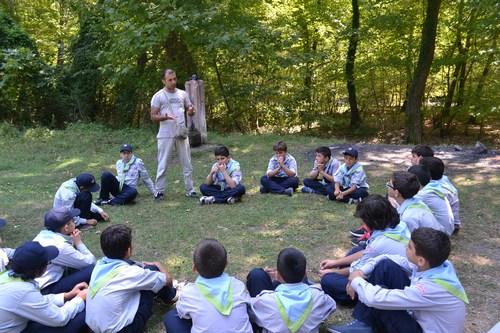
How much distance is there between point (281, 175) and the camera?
20.5 feet

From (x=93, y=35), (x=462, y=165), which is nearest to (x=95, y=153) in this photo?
(x=93, y=35)

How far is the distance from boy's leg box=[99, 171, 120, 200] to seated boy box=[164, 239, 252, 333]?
11.7 ft

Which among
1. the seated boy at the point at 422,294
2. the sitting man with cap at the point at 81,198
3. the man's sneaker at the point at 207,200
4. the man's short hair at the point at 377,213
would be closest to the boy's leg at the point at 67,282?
the sitting man with cap at the point at 81,198

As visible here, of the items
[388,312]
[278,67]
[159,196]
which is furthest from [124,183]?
[278,67]

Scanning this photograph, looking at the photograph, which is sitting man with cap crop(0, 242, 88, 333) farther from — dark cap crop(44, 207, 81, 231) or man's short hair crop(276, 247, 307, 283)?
man's short hair crop(276, 247, 307, 283)

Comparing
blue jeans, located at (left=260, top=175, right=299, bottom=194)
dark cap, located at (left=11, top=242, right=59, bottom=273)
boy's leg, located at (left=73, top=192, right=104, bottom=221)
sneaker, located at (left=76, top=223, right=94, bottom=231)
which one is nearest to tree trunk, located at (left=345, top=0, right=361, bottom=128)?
blue jeans, located at (left=260, top=175, right=299, bottom=194)

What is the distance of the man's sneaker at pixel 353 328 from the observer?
106 inches

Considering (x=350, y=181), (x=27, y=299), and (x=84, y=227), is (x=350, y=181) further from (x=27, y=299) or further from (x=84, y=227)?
(x=27, y=299)

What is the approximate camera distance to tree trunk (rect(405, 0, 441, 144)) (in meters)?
10.4

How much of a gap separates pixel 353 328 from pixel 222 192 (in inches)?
134

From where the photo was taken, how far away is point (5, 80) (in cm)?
1223

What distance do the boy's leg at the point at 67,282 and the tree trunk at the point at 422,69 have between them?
33.3 feet

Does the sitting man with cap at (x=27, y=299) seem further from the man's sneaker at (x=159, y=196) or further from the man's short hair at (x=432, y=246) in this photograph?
the man's sneaker at (x=159, y=196)

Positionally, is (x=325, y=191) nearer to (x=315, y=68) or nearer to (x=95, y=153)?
(x=95, y=153)
